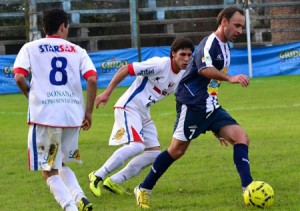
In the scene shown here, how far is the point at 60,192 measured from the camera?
701 cm

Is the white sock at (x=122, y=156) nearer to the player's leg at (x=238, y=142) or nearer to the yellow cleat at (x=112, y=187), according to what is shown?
the yellow cleat at (x=112, y=187)

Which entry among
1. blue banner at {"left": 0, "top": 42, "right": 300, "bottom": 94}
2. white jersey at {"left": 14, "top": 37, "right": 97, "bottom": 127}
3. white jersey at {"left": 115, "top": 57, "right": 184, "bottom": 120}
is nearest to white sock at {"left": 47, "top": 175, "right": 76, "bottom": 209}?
white jersey at {"left": 14, "top": 37, "right": 97, "bottom": 127}

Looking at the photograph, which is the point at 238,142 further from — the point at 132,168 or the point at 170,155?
the point at 132,168

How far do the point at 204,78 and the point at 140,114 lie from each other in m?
1.33

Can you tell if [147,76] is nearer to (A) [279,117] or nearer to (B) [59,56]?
(B) [59,56]

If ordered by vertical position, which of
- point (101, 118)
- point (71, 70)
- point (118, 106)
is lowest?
point (101, 118)

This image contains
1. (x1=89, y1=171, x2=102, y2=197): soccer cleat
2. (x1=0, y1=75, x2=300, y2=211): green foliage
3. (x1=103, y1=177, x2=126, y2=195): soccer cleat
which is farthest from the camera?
(x1=103, y1=177, x2=126, y2=195): soccer cleat

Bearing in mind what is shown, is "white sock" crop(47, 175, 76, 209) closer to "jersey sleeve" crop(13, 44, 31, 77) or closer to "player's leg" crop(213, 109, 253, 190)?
"jersey sleeve" crop(13, 44, 31, 77)

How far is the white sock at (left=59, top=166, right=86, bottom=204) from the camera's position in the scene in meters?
7.27

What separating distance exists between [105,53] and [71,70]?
20.9m

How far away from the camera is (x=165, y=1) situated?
3566cm

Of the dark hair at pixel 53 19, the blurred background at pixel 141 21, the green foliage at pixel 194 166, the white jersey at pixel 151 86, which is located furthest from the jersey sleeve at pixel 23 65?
the blurred background at pixel 141 21

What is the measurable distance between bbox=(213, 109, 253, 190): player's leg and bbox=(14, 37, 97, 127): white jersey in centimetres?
153

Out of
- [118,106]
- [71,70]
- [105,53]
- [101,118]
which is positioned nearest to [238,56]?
[105,53]
